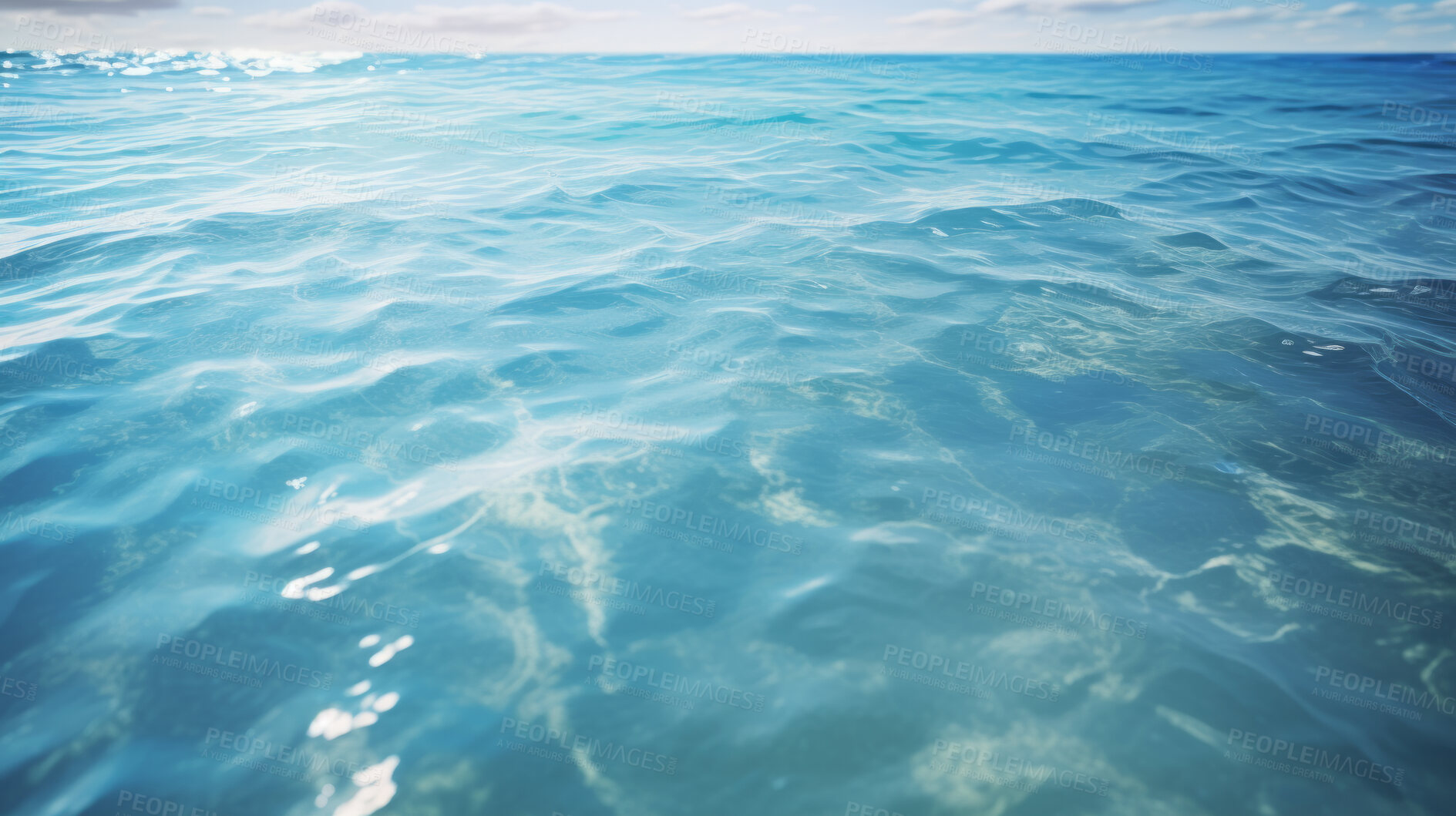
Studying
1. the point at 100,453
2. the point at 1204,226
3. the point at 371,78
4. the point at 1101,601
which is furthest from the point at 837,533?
the point at 371,78

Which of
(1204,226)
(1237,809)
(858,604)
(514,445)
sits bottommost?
(1237,809)

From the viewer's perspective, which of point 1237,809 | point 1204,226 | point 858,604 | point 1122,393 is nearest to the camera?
point 1237,809

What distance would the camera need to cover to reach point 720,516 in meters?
4.65

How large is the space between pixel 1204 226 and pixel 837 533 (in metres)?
11.1

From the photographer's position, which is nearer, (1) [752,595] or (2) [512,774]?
(2) [512,774]

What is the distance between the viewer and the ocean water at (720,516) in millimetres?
3141

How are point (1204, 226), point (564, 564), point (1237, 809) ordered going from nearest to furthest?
point (1237, 809) → point (564, 564) → point (1204, 226)

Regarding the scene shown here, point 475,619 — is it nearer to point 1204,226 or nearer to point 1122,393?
point 1122,393

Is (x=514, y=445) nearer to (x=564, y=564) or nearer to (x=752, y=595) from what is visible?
(x=564, y=564)

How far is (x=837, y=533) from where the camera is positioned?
4473 millimetres

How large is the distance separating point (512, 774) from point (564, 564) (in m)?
1.37

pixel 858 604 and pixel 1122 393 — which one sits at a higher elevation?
pixel 1122 393

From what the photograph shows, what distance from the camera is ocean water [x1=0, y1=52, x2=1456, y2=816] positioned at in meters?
3.14

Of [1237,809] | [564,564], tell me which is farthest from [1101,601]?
[564,564]
